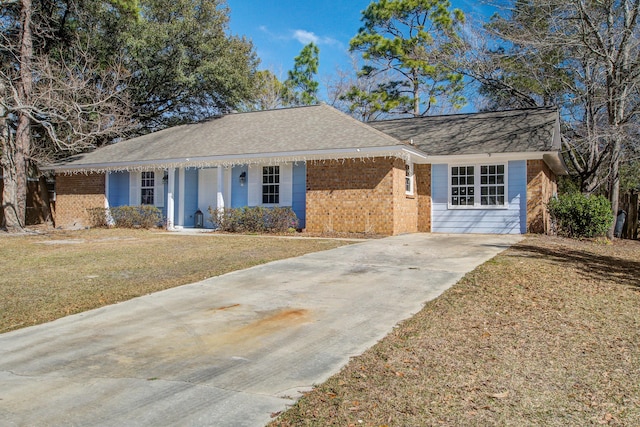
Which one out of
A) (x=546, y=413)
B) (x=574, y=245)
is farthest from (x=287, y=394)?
(x=574, y=245)

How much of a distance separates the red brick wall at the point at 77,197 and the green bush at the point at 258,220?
6.97m

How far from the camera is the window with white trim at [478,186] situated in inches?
632

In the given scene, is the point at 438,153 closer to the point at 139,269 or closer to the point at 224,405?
the point at 139,269

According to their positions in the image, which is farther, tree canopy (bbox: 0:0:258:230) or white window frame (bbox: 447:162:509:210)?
tree canopy (bbox: 0:0:258:230)

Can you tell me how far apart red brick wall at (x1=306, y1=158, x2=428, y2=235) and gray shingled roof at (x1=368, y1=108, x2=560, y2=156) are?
2.43 metres

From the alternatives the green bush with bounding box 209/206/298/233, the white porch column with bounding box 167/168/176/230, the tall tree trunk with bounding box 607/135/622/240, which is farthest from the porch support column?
the tall tree trunk with bounding box 607/135/622/240

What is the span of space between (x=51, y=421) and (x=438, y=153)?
14.8 m

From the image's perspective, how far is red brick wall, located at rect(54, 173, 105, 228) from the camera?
20625 mm

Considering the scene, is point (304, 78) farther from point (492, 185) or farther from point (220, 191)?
point (492, 185)

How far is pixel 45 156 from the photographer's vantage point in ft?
71.4

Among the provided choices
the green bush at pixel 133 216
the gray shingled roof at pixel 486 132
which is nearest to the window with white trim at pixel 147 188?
the green bush at pixel 133 216

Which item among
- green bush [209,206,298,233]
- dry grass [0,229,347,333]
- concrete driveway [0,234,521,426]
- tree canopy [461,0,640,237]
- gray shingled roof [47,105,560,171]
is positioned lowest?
concrete driveway [0,234,521,426]

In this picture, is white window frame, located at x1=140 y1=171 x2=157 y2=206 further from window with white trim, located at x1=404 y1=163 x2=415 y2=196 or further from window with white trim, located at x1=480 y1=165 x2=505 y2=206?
window with white trim, located at x1=480 y1=165 x2=505 y2=206

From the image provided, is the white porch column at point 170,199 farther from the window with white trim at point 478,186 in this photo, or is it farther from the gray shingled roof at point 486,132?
the window with white trim at point 478,186
